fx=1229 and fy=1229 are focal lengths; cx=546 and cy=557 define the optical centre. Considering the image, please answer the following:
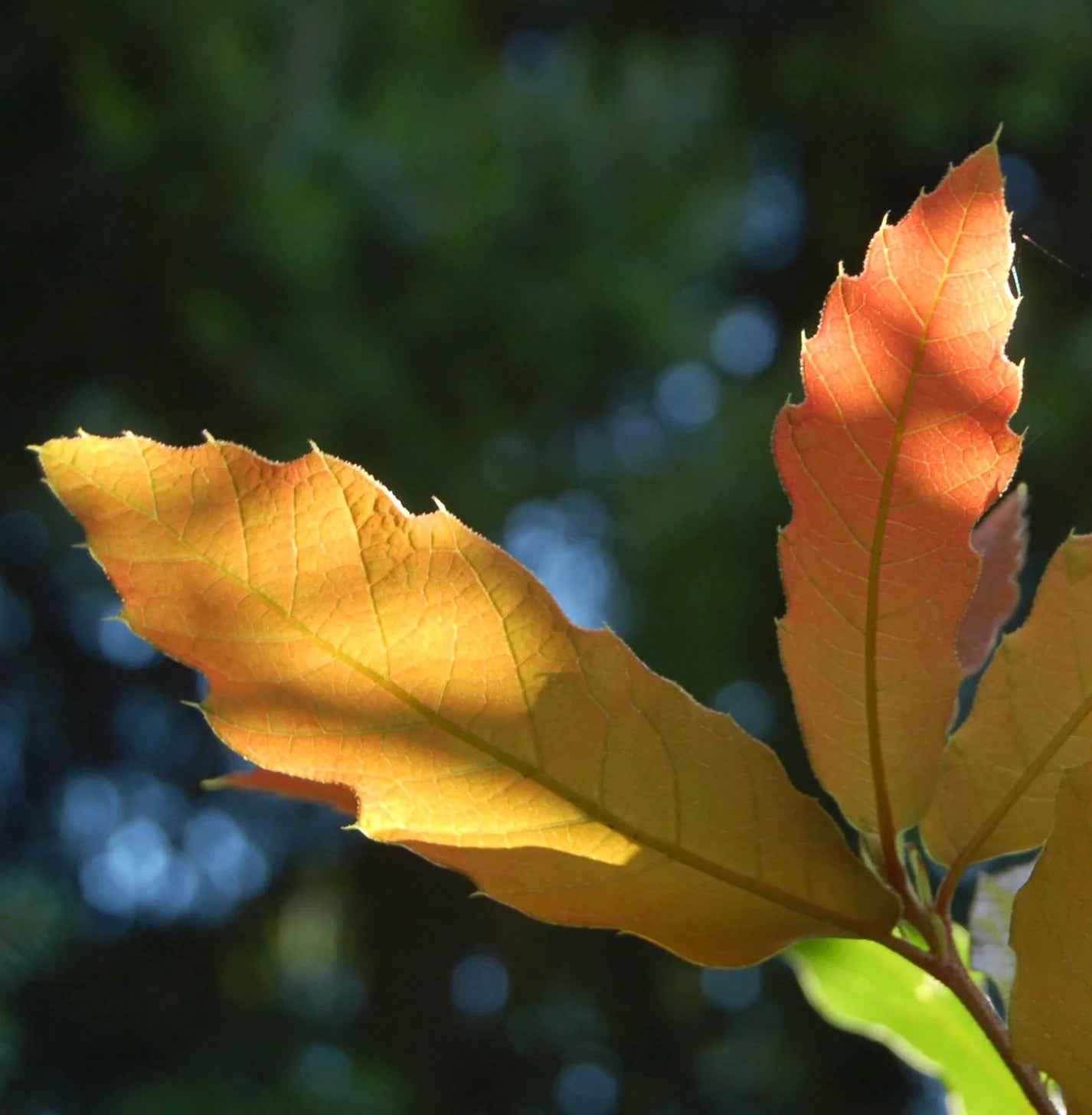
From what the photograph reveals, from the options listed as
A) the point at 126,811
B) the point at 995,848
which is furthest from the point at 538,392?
the point at 995,848

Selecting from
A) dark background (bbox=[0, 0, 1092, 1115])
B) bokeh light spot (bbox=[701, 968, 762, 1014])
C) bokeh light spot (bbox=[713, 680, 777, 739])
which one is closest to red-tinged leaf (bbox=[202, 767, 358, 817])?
dark background (bbox=[0, 0, 1092, 1115])

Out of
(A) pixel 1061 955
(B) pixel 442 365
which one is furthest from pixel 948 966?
(B) pixel 442 365

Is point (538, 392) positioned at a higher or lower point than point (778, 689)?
higher

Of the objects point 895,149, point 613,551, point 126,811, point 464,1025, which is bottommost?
point 464,1025

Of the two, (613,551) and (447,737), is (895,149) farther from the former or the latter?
(447,737)

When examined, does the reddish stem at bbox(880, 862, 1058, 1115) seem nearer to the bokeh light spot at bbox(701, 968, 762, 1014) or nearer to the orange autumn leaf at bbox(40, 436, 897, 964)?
the orange autumn leaf at bbox(40, 436, 897, 964)

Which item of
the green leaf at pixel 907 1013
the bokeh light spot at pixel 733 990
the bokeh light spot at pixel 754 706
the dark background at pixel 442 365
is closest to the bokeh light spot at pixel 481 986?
the dark background at pixel 442 365

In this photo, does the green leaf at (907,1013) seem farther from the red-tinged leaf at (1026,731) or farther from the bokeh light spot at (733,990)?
the bokeh light spot at (733,990)

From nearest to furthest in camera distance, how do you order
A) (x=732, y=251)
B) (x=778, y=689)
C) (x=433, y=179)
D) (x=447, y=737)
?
1. (x=447, y=737)
2. (x=433, y=179)
3. (x=778, y=689)
4. (x=732, y=251)
